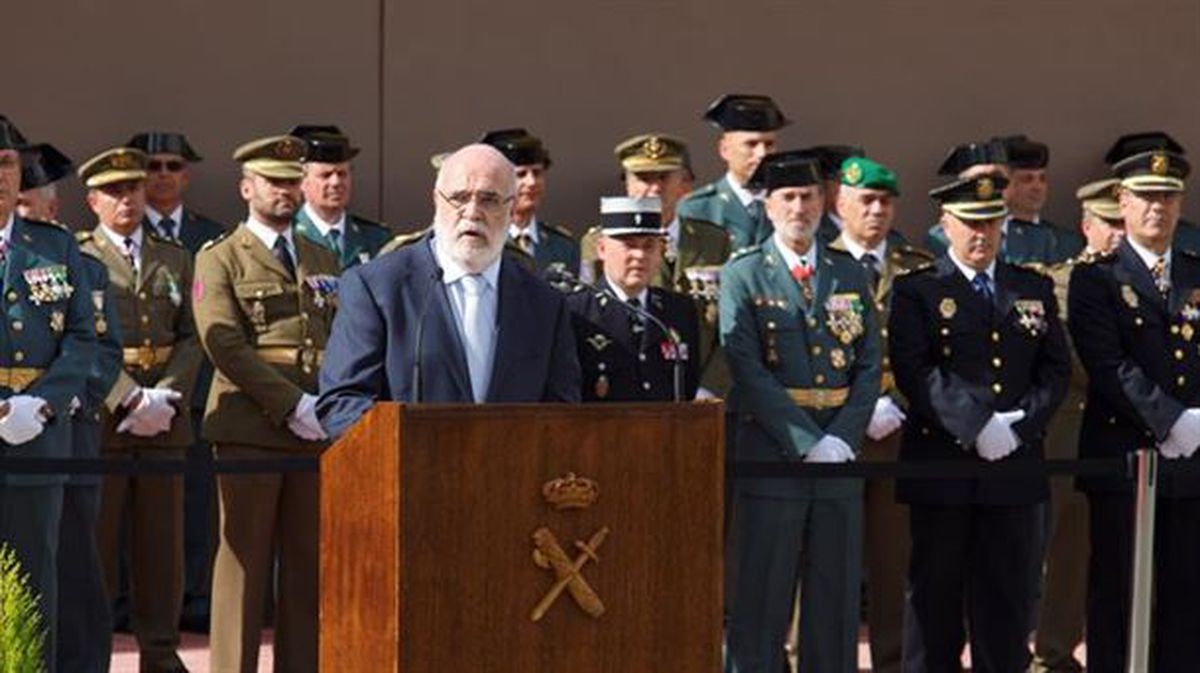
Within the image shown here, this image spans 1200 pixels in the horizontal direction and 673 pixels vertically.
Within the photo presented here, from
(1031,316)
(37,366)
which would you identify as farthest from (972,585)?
(37,366)

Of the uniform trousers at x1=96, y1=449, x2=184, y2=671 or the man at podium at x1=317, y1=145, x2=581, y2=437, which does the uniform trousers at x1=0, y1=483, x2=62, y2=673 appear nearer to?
the uniform trousers at x1=96, y1=449, x2=184, y2=671

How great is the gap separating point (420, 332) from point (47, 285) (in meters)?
2.37

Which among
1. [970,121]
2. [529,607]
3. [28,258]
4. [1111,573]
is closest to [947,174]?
[970,121]

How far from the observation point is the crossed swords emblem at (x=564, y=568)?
5938mm

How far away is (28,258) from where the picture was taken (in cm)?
880

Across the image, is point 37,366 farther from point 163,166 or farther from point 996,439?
point 996,439

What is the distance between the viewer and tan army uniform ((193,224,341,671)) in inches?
365

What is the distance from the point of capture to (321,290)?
953 cm

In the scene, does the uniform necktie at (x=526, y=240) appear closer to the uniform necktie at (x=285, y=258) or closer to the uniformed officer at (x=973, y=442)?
the uniform necktie at (x=285, y=258)

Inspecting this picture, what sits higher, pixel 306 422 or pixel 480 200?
pixel 480 200

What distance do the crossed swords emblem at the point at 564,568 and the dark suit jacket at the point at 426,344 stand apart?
36.4 inches

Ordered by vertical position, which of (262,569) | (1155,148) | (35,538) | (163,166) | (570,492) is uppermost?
(570,492)

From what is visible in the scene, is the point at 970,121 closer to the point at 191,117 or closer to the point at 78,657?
the point at 191,117

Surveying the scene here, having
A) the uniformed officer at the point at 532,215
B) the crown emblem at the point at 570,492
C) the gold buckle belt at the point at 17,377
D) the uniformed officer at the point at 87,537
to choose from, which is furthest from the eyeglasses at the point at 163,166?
the crown emblem at the point at 570,492
